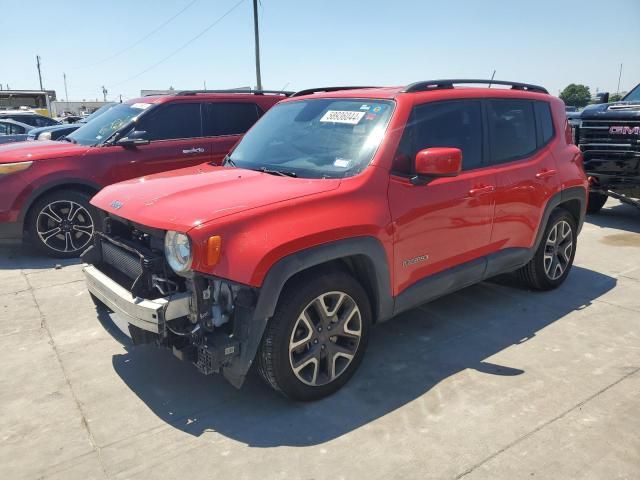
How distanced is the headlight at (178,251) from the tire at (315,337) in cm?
55

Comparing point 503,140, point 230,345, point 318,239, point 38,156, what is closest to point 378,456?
point 230,345

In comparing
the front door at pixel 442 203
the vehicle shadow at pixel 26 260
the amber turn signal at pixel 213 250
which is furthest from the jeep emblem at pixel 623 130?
the vehicle shadow at pixel 26 260

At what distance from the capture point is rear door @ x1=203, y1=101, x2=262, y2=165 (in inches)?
273

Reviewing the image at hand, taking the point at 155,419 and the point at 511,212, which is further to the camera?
the point at 511,212

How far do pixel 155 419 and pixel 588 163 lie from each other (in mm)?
7356

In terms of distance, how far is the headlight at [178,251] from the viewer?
107 inches

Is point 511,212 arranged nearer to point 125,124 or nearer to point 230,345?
point 230,345

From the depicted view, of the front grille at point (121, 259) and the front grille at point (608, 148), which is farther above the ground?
the front grille at point (608, 148)

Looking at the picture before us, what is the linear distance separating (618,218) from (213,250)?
25.6 ft

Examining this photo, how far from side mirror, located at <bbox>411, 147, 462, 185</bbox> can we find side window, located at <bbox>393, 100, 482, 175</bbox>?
6.6 inches

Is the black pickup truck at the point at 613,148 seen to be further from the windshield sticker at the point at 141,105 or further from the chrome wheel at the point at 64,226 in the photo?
the chrome wheel at the point at 64,226

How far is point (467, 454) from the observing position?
8.80 ft

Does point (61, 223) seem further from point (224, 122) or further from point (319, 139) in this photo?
point (319, 139)

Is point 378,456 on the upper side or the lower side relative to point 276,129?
lower
